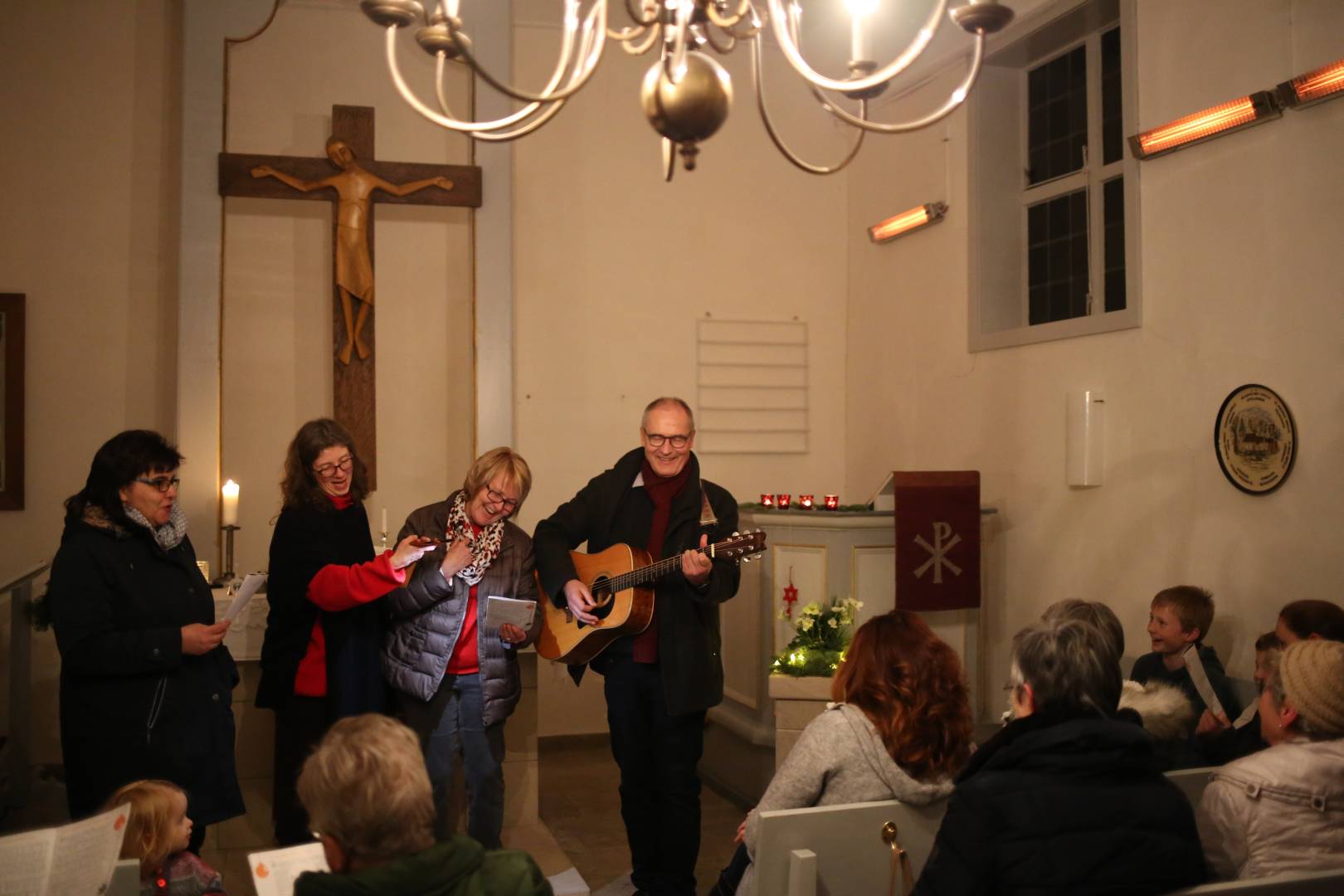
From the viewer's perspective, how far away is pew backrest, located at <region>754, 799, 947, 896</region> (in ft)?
7.56

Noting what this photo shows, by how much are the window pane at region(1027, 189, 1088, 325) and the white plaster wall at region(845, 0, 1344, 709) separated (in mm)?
366

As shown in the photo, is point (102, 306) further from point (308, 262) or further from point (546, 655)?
point (546, 655)

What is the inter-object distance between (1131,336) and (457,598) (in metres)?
3.07

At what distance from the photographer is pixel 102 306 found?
6.09 metres

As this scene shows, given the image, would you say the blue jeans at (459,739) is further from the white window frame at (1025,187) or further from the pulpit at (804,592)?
the white window frame at (1025,187)

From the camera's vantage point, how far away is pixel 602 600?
3883 millimetres

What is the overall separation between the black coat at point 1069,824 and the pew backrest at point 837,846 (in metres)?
0.40

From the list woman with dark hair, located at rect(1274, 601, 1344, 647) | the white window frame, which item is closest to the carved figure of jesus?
the white window frame

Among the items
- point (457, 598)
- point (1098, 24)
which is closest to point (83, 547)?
point (457, 598)

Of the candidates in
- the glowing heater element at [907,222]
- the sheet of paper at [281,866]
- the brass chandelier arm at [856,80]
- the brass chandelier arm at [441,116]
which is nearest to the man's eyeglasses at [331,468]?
the brass chandelier arm at [441,116]

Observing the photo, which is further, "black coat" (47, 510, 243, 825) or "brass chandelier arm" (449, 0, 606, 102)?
"black coat" (47, 510, 243, 825)

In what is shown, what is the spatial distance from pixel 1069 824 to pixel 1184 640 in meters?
2.32

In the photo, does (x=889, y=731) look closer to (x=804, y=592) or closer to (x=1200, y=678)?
(x=1200, y=678)

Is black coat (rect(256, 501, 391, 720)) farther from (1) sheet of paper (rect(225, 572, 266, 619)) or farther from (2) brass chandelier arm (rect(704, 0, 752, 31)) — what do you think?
(2) brass chandelier arm (rect(704, 0, 752, 31))
